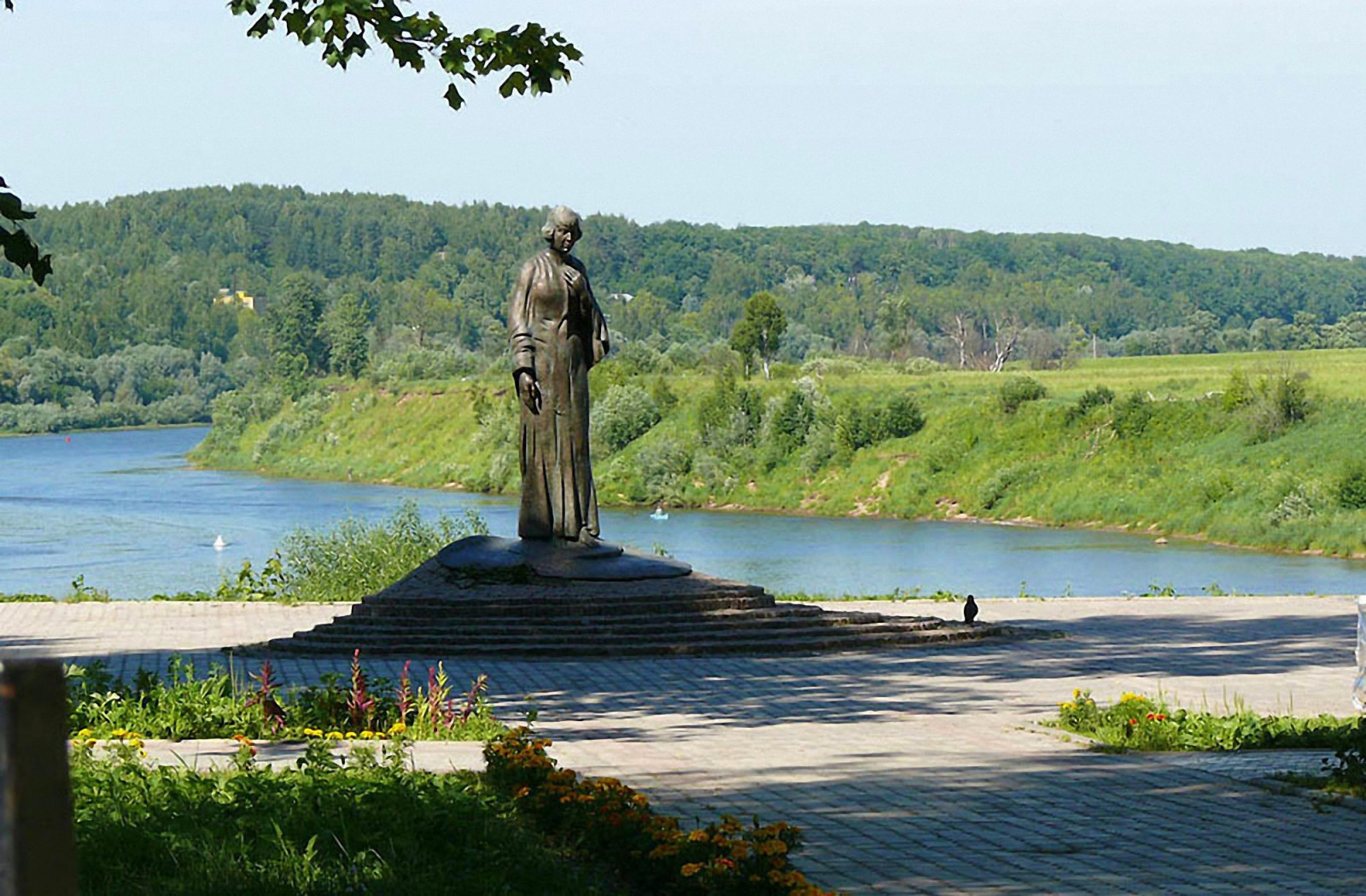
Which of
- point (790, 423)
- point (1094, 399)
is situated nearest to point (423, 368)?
point (790, 423)

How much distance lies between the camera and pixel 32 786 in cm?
161

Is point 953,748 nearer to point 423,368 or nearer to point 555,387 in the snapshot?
point 555,387

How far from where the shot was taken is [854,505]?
55.9 metres

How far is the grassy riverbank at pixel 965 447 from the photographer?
156 feet

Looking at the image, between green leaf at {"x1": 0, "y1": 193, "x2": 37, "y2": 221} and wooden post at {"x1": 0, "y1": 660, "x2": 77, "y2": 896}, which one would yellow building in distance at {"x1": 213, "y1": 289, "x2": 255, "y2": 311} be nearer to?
green leaf at {"x1": 0, "y1": 193, "x2": 37, "y2": 221}

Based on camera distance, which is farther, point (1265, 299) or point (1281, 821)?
point (1265, 299)

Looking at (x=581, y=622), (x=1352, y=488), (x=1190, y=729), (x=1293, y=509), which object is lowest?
(x=1293, y=509)

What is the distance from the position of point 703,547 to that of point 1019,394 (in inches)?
886

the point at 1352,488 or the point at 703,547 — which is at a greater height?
the point at 1352,488

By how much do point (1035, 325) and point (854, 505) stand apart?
80933 mm

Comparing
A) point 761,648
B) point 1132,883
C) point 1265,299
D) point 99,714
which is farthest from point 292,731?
point 1265,299

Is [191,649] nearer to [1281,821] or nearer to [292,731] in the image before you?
[292,731]

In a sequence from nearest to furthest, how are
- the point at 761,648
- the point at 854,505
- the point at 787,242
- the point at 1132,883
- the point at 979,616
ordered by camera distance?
the point at 1132,883
the point at 761,648
the point at 979,616
the point at 854,505
the point at 787,242

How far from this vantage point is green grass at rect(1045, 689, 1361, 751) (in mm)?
9312
